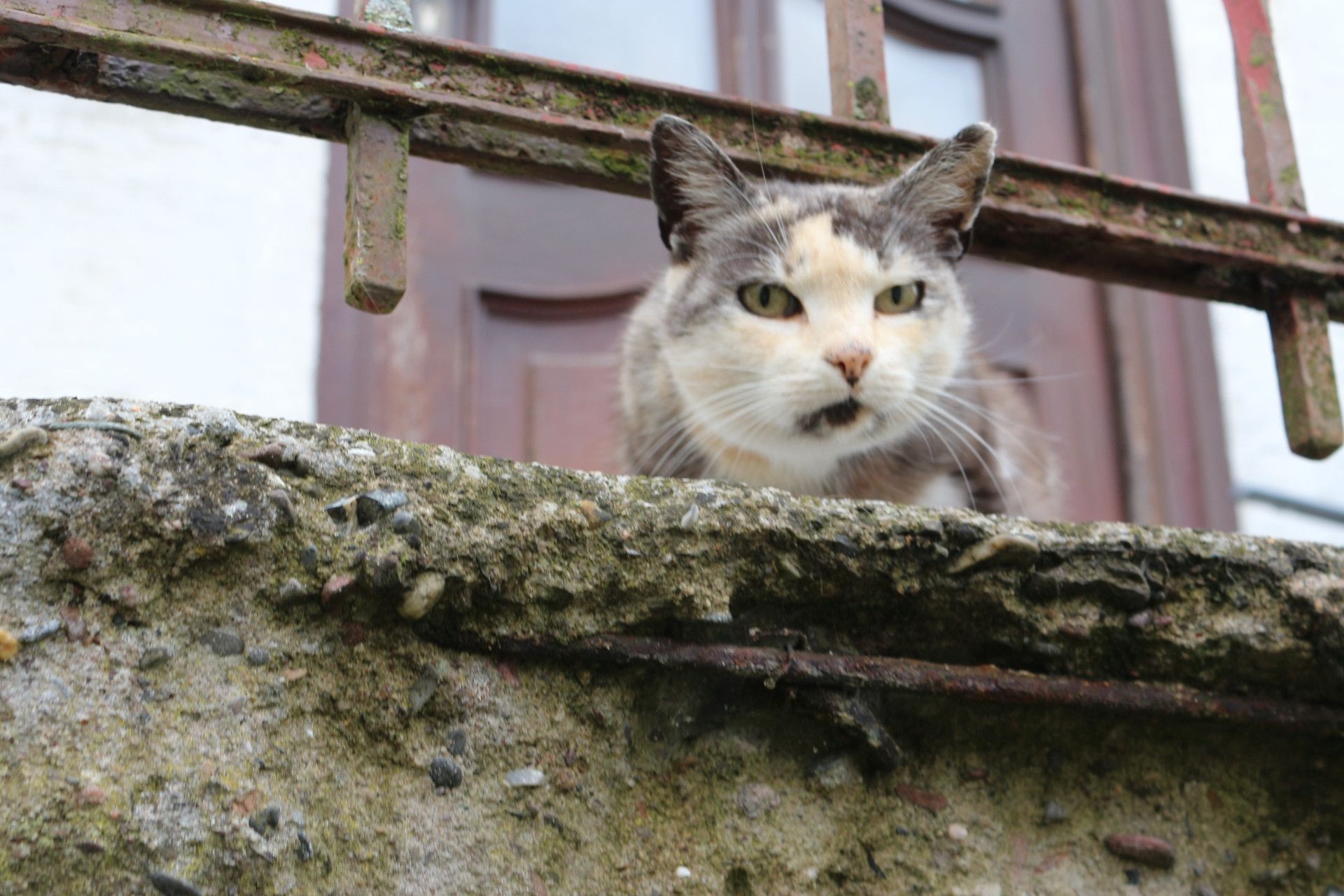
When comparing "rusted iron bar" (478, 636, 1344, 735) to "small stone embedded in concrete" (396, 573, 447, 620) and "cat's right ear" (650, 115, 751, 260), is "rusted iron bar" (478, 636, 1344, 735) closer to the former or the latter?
"small stone embedded in concrete" (396, 573, 447, 620)

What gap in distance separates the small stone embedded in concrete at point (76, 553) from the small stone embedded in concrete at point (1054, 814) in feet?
2.55

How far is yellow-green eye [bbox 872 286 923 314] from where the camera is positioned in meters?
1.88

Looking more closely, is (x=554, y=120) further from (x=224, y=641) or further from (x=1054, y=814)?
(x=1054, y=814)

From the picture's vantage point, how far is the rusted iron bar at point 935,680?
943mm

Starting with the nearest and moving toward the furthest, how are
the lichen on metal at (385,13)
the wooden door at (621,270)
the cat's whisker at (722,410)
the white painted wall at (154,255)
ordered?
the lichen on metal at (385,13)
the cat's whisker at (722,410)
the white painted wall at (154,255)
the wooden door at (621,270)

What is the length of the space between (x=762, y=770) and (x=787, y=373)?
0.84 metres

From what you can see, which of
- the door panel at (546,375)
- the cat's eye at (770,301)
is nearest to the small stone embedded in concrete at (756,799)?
the cat's eye at (770,301)

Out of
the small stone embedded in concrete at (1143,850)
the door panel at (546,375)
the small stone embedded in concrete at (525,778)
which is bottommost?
the small stone embedded in concrete at (1143,850)

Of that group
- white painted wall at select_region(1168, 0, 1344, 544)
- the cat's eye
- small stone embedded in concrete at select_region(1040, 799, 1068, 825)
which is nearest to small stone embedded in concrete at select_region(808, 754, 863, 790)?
small stone embedded in concrete at select_region(1040, 799, 1068, 825)

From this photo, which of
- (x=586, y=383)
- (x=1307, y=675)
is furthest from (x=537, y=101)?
(x=586, y=383)

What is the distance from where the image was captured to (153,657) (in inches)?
32.7

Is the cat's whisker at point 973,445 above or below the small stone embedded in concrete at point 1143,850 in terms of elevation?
above

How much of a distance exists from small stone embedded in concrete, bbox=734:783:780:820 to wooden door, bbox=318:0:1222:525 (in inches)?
59.1

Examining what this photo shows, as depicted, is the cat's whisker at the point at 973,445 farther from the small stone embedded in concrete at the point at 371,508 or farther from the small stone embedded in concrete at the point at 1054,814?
the small stone embedded in concrete at the point at 371,508
